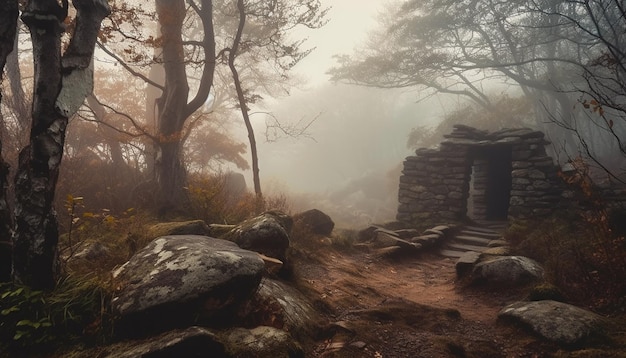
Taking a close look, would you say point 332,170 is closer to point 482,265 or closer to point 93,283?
point 482,265

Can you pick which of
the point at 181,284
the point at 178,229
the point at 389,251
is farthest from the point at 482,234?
the point at 181,284

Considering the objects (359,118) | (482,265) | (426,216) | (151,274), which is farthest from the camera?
(359,118)

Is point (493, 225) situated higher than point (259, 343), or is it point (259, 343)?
point (259, 343)

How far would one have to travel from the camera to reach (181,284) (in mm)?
2771

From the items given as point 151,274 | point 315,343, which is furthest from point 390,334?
point 151,274

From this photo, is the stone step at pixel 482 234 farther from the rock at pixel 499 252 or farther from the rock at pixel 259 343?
the rock at pixel 259 343

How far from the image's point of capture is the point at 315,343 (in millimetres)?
3326

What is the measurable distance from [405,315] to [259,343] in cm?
218

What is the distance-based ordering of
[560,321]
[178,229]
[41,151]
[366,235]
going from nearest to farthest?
[41,151]
[560,321]
[178,229]
[366,235]

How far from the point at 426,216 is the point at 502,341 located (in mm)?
8319

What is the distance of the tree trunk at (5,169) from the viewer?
2887 mm

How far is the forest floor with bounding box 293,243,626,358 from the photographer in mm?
3352

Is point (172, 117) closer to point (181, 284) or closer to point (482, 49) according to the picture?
point (181, 284)

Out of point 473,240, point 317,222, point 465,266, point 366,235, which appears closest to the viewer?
point 465,266
